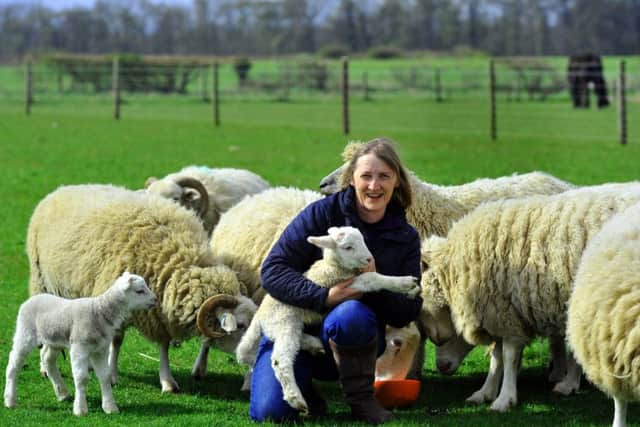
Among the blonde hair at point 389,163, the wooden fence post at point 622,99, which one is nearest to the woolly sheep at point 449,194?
the blonde hair at point 389,163

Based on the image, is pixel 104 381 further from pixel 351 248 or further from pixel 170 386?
pixel 351 248

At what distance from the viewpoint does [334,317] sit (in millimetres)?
5082

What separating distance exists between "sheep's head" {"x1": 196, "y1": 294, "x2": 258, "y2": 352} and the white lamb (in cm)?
37

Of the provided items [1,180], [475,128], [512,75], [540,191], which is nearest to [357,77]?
[512,75]

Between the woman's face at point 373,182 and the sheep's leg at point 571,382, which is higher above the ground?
the woman's face at point 373,182

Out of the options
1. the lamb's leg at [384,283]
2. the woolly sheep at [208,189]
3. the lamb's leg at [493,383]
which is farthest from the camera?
the woolly sheep at [208,189]

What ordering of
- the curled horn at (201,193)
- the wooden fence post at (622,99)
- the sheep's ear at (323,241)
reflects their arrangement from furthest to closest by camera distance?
the wooden fence post at (622,99), the curled horn at (201,193), the sheep's ear at (323,241)

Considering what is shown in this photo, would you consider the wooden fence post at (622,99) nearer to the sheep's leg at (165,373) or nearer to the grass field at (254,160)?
the grass field at (254,160)

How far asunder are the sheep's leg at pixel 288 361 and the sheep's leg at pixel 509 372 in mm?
1135

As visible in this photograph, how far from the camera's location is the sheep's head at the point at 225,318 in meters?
5.68

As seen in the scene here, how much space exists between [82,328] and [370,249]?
148 cm

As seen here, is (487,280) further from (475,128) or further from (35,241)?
(475,128)

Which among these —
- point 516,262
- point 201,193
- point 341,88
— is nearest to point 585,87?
point 341,88

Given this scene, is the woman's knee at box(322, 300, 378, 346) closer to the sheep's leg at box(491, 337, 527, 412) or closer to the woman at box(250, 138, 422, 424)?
the woman at box(250, 138, 422, 424)
